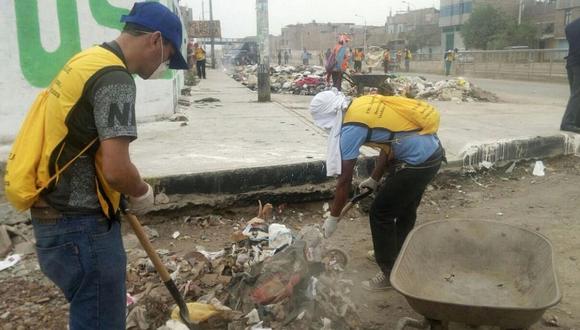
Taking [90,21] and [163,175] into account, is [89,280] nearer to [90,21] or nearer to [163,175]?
[163,175]

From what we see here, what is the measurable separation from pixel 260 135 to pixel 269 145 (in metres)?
0.80

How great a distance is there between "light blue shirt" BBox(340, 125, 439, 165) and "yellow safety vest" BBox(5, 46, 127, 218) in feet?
5.63

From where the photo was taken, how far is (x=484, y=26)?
1828 inches

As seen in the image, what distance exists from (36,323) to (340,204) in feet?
6.70

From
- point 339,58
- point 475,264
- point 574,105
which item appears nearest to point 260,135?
point 475,264

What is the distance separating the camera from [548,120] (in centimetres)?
812

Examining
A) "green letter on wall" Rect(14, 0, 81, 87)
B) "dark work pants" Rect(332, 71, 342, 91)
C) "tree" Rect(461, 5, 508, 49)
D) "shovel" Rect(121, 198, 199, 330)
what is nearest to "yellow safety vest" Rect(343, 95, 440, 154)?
"shovel" Rect(121, 198, 199, 330)

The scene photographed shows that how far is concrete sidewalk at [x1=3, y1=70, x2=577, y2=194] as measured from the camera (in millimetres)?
4871

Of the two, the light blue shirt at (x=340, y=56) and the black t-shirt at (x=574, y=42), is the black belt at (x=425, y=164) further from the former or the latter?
the light blue shirt at (x=340, y=56)

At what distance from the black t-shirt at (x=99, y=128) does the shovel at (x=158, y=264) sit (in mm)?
343

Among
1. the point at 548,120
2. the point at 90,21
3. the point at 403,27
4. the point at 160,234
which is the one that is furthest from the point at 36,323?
the point at 403,27

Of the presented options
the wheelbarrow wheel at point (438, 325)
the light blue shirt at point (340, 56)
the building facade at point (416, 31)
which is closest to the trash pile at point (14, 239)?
the wheelbarrow wheel at point (438, 325)

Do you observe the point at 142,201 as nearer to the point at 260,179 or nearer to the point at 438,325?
the point at 438,325

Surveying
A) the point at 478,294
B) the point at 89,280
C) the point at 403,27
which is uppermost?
the point at 403,27
